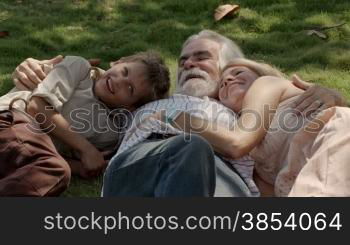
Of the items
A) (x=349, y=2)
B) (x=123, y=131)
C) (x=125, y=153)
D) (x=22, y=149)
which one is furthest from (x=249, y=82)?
(x=349, y=2)

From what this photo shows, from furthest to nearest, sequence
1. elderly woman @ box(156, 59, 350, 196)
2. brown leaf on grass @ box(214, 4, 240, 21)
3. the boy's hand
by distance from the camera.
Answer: brown leaf on grass @ box(214, 4, 240, 21) < the boy's hand < elderly woman @ box(156, 59, 350, 196)

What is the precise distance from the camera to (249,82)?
348cm

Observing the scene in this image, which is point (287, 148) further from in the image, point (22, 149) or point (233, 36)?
point (233, 36)

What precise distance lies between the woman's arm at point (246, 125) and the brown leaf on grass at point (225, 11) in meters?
2.88

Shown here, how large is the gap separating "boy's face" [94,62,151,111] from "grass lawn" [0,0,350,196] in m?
1.32

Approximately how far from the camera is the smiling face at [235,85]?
345cm

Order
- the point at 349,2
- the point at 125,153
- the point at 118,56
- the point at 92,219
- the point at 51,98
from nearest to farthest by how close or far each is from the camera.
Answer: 1. the point at 92,219
2. the point at 125,153
3. the point at 51,98
4. the point at 118,56
5. the point at 349,2

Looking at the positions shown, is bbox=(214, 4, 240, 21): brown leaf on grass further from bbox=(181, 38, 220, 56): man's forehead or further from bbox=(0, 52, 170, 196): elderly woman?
bbox=(0, 52, 170, 196): elderly woman

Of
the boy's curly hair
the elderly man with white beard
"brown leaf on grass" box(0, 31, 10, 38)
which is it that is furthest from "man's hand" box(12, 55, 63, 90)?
"brown leaf on grass" box(0, 31, 10, 38)

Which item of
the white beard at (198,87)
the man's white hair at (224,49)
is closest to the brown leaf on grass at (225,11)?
the man's white hair at (224,49)

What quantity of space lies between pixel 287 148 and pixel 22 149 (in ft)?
4.30

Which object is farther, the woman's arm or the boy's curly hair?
the boy's curly hair

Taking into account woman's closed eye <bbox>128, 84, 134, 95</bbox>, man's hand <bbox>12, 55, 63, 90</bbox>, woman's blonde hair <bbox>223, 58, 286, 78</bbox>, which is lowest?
man's hand <bbox>12, 55, 63, 90</bbox>

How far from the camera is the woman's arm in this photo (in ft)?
9.91
